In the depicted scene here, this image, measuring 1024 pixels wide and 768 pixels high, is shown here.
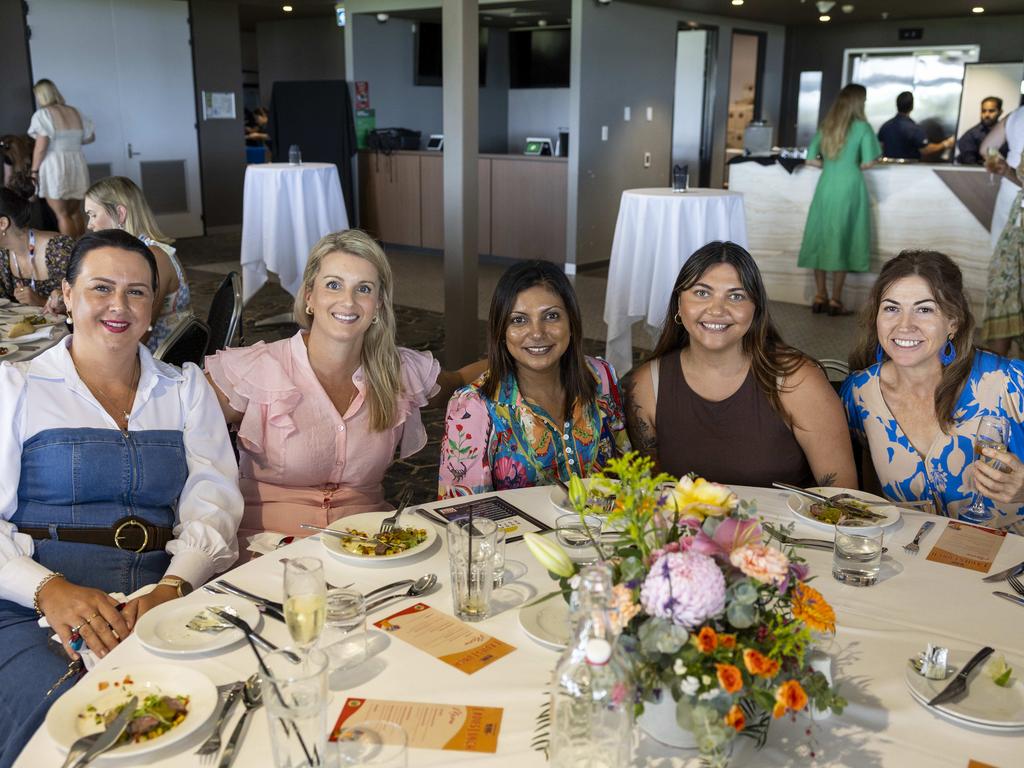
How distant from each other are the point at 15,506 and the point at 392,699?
118 centimetres

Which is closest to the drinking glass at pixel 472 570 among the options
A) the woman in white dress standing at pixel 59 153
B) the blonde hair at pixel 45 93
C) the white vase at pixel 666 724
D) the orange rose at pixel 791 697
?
the white vase at pixel 666 724

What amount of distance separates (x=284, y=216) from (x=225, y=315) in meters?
3.30

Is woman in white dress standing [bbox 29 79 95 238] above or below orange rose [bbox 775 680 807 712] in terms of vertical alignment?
above

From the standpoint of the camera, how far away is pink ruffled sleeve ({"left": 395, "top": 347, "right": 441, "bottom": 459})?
2629 mm

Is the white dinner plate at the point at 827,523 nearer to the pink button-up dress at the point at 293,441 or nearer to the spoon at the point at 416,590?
the spoon at the point at 416,590

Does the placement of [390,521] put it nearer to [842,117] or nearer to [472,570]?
[472,570]

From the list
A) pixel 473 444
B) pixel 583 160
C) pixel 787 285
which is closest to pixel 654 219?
pixel 473 444

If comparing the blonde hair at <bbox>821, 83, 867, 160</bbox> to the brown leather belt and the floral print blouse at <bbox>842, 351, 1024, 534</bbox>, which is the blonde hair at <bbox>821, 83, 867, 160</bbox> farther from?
the brown leather belt

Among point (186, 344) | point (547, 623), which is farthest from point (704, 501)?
point (186, 344)

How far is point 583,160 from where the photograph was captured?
31.3ft

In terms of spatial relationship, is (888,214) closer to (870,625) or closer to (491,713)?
(870,625)

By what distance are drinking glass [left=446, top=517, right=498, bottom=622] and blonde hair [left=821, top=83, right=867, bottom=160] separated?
6644mm

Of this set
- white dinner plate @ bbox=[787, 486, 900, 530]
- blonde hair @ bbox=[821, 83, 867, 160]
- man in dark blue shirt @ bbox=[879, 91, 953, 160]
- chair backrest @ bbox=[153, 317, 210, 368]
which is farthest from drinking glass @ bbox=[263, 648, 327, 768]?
man in dark blue shirt @ bbox=[879, 91, 953, 160]

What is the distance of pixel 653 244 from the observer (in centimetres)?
496
